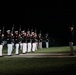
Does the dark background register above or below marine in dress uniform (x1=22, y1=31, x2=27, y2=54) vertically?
above

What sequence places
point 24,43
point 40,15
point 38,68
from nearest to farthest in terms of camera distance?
point 38,68
point 24,43
point 40,15

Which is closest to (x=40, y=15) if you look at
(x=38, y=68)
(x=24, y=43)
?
(x=24, y=43)

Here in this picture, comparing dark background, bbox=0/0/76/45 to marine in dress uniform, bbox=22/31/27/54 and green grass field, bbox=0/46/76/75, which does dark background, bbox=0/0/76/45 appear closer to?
marine in dress uniform, bbox=22/31/27/54

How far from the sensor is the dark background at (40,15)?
63.4 m

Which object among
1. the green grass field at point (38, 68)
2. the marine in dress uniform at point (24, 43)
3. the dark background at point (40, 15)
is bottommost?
the green grass field at point (38, 68)

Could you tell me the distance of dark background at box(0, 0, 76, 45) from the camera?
6344 centimetres

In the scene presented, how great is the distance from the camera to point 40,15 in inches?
2739

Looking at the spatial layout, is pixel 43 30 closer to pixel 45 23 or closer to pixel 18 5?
pixel 45 23

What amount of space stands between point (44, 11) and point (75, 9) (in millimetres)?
7476

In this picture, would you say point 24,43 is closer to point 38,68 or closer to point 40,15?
point 38,68

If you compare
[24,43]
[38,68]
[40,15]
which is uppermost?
[40,15]

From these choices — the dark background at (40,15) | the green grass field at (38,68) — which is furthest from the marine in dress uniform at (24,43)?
the dark background at (40,15)

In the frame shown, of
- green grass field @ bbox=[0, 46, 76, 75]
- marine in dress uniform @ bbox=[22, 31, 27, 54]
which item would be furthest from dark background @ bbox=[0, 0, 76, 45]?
green grass field @ bbox=[0, 46, 76, 75]

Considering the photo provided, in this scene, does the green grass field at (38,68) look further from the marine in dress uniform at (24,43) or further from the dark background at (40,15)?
the dark background at (40,15)
